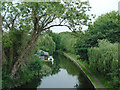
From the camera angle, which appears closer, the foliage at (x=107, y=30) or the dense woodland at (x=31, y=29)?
the dense woodland at (x=31, y=29)

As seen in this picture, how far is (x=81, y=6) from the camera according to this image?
4.23 m

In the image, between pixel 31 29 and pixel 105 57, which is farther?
pixel 105 57

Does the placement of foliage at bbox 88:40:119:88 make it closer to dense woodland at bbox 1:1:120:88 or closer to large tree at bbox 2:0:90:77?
dense woodland at bbox 1:1:120:88

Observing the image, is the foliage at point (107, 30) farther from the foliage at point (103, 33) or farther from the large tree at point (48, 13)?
the large tree at point (48, 13)

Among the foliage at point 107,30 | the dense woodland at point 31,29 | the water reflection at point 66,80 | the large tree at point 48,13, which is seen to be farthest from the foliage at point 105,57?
the large tree at point 48,13

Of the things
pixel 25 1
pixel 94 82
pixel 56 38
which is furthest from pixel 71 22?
pixel 56 38

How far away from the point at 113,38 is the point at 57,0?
6842 millimetres

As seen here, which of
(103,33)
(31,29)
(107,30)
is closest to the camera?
(31,29)

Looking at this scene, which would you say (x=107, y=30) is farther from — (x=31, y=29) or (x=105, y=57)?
(x=31, y=29)

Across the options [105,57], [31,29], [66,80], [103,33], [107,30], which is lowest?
[66,80]

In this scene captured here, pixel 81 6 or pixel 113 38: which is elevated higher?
pixel 81 6

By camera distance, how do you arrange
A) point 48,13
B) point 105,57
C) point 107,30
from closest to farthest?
point 48,13
point 105,57
point 107,30

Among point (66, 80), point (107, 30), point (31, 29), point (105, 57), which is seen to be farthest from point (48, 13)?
point (66, 80)

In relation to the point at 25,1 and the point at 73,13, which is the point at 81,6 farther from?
the point at 25,1
